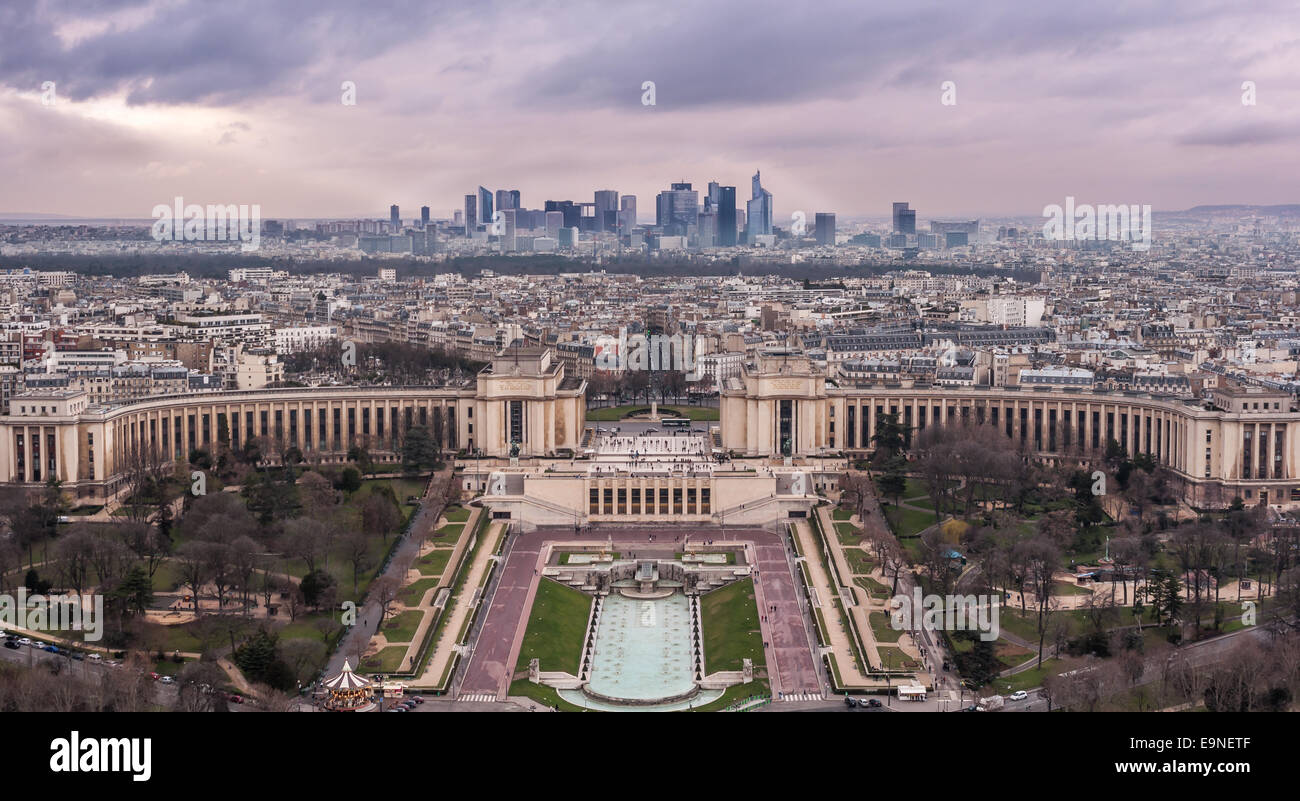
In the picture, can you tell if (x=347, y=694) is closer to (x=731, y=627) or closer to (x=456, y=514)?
(x=731, y=627)

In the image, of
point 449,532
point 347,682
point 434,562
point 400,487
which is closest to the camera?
point 347,682

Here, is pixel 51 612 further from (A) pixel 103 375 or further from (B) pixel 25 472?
(A) pixel 103 375

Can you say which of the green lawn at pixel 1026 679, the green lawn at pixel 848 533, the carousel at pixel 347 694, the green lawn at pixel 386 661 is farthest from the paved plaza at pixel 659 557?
the green lawn at pixel 1026 679

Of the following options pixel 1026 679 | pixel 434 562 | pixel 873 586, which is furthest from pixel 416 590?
pixel 1026 679

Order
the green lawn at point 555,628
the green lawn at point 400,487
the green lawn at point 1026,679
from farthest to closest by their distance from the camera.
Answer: the green lawn at point 400,487, the green lawn at point 555,628, the green lawn at point 1026,679

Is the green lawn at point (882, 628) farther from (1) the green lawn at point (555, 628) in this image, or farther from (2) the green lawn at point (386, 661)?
(2) the green lawn at point (386, 661)
